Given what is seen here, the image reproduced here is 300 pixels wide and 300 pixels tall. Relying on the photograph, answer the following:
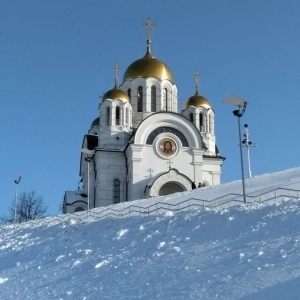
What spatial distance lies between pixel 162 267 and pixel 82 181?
29.8m

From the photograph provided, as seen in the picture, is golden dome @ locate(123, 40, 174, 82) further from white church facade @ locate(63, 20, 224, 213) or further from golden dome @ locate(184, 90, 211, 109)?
golden dome @ locate(184, 90, 211, 109)

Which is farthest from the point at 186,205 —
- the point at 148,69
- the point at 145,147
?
the point at 148,69

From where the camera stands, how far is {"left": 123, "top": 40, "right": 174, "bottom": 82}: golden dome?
39.0m

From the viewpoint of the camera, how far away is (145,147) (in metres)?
34.2

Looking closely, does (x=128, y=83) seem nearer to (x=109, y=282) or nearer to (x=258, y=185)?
(x=258, y=185)

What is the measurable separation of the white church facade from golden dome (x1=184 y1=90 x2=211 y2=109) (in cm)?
39

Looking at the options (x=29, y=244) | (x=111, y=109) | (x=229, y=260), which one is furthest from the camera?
(x=111, y=109)

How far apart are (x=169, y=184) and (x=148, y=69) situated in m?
9.66

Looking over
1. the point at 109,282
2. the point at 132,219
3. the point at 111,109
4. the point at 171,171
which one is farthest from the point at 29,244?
the point at 111,109

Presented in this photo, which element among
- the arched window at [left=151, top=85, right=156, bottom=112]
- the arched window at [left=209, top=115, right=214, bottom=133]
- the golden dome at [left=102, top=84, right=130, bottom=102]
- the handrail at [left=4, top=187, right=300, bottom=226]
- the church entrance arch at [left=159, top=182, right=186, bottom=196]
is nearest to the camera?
the handrail at [left=4, top=187, right=300, bottom=226]

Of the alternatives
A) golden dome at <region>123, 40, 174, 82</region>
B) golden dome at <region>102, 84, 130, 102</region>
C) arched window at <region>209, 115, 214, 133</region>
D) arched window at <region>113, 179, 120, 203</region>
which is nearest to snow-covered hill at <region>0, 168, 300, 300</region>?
arched window at <region>113, 179, 120, 203</region>

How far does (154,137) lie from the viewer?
3462cm

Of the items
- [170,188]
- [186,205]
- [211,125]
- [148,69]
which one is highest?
[148,69]

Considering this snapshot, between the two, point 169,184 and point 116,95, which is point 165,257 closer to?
point 169,184
